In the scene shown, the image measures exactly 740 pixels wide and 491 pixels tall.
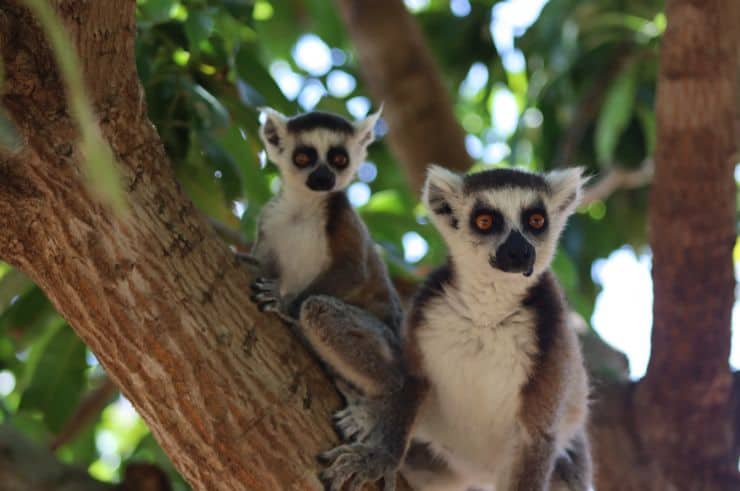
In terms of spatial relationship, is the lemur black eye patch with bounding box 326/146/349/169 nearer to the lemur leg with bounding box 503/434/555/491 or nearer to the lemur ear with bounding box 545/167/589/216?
the lemur ear with bounding box 545/167/589/216

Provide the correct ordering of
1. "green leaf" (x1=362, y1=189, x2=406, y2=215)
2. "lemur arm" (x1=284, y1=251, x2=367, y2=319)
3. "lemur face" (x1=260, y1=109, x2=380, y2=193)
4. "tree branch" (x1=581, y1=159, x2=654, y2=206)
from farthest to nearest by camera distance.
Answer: "tree branch" (x1=581, y1=159, x2=654, y2=206) → "green leaf" (x1=362, y1=189, x2=406, y2=215) → "lemur face" (x1=260, y1=109, x2=380, y2=193) → "lemur arm" (x1=284, y1=251, x2=367, y2=319)

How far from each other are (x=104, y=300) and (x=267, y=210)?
193 centimetres

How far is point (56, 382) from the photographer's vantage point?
457cm

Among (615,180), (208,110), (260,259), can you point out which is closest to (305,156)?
(260,259)

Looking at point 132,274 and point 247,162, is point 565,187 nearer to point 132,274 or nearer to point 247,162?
point 247,162

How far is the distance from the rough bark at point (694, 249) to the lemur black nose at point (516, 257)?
60.5 inches

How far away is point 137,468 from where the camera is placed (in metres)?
3.61

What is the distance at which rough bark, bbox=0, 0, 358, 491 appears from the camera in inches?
113

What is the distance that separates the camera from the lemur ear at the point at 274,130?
17.0 feet

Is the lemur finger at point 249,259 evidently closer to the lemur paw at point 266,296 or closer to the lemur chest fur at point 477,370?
the lemur paw at point 266,296

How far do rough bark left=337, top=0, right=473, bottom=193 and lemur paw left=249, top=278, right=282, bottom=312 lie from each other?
9.71 ft

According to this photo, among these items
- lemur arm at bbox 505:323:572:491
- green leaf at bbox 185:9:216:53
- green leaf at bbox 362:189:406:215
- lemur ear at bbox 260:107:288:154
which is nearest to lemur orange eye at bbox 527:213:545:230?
lemur arm at bbox 505:323:572:491

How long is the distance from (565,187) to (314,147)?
4.97 ft

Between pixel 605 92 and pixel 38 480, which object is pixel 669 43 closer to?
pixel 605 92
